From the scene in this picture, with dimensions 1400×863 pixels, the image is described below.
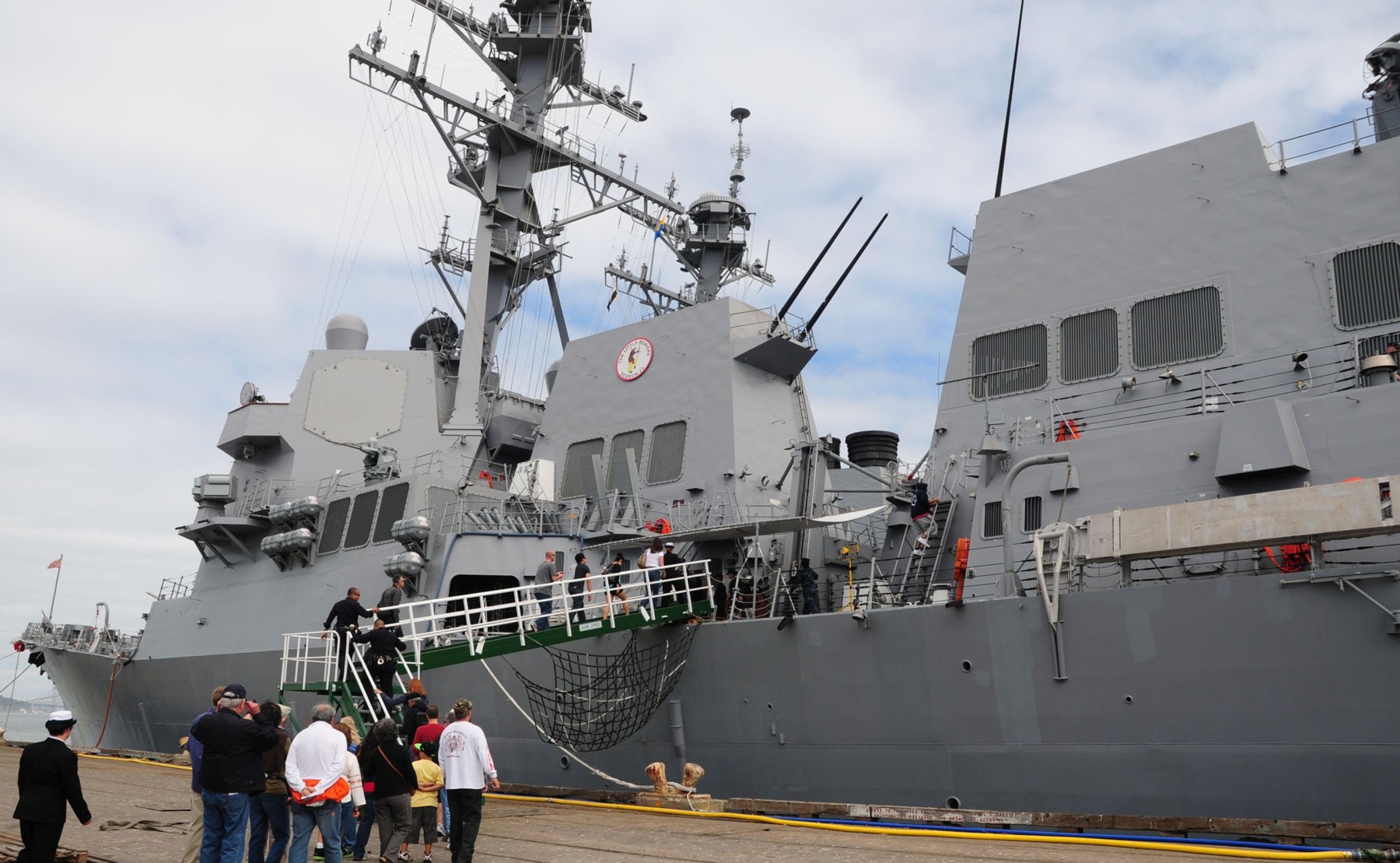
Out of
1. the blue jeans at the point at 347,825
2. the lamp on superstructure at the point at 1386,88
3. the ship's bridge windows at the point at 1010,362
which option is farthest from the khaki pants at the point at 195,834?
the lamp on superstructure at the point at 1386,88

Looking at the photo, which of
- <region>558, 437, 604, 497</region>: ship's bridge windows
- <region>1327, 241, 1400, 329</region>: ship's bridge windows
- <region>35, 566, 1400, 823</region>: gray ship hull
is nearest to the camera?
<region>35, 566, 1400, 823</region>: gray ship hull

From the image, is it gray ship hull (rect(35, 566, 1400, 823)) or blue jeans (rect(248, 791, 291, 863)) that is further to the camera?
gray ship hull (rect(35, 566, 1400, 823))

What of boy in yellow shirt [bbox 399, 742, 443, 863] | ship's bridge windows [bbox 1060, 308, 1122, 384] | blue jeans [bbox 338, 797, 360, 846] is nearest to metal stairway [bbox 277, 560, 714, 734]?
blue jeans [bbox 338, 797, 360, 846]

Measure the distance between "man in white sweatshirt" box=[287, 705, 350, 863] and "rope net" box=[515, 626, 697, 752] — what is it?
19.1 feet

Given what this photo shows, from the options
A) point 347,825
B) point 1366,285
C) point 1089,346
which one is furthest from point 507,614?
point 1366,285

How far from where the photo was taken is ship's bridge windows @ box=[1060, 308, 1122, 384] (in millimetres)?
12312

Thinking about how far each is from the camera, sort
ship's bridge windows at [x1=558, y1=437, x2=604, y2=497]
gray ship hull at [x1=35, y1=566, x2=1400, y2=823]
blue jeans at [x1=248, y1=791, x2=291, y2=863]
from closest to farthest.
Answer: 1. blue jeans at [x1=248, y1=791, x2=291, y2=863]
2. gray ship hull at [x1=35, y1=566, x2=1400, y2=823]
3. ship's bridge windows at [x1=558, y1=437, x2=604, y2=497]

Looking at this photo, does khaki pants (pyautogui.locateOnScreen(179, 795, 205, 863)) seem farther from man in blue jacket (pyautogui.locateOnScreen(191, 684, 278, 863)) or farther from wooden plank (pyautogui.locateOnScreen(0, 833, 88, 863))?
wooden plank (pyautogui.locateOnScreen(0, 833, 88, 863))

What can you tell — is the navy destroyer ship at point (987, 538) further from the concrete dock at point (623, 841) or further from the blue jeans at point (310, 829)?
the blue jeans at point (310, 829)

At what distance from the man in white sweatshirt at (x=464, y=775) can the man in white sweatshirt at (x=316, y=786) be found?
2.10ft

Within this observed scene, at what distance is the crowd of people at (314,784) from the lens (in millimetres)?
6613

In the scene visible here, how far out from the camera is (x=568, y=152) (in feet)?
78.8

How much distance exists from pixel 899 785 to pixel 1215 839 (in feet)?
11.8

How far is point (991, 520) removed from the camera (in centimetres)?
1185
